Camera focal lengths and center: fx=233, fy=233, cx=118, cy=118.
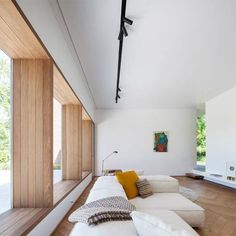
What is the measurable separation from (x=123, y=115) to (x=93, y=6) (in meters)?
6.14

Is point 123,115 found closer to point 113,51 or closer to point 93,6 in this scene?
point 113,51

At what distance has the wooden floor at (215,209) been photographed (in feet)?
10.8

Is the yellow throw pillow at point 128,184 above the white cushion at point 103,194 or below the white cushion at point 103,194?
below

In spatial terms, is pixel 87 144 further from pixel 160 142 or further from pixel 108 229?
pixel 108 229

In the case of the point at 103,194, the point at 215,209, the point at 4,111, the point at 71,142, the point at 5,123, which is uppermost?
the point at 4,111

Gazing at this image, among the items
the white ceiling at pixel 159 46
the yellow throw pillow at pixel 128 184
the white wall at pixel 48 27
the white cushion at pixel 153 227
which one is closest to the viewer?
the white cushion at pixel 153 227

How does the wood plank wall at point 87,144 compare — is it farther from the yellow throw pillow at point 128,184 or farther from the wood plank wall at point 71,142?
the yellow throw pillow at point 128,184

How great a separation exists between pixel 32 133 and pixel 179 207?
85.5 inches

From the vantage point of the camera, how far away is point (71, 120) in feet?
17.5

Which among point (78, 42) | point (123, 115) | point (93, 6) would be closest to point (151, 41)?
point (78, 42)

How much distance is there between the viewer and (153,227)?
140cm

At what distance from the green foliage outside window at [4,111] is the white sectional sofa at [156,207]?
3.34ft

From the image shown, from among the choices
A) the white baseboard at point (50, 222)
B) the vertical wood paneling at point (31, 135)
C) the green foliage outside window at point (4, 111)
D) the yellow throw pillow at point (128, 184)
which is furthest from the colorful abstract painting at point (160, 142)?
the green foliage outside window at point (4, 111)

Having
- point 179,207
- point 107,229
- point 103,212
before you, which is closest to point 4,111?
point 103,212
